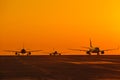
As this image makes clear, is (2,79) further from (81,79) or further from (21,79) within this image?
(81,79)

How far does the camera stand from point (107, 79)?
3516 centimetres

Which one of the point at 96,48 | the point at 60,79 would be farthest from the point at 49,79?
the point at 96,48

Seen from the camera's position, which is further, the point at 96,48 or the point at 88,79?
the point at 96,48

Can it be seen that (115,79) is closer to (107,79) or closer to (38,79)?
(107,79)

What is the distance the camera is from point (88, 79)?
3462 cm

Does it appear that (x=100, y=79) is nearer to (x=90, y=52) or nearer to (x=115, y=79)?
(x=115, y=79)

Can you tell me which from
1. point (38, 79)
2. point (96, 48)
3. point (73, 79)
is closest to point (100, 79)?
point (73, 79)

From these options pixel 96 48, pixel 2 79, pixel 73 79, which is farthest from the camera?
pixel 96 48

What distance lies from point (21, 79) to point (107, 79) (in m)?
7.25

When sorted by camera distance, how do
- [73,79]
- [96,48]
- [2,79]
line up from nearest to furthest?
[73,79]
[2,79]
[96,48]

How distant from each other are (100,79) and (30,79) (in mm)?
5853

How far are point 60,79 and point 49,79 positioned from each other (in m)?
1.00

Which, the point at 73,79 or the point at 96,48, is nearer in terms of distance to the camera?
the point at 73,79

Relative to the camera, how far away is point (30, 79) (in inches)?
1391
